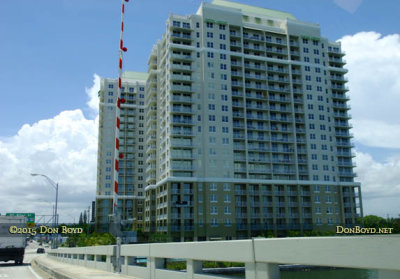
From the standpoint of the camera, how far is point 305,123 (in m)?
101

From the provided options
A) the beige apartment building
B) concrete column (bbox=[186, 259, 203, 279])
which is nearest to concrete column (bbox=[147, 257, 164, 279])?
concrete column (bbox=[186, 259, 203, 279])

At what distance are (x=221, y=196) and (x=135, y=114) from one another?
55558 millimetres

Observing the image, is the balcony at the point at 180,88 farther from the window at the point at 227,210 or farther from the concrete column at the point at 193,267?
the concrete column at the point at 193,267

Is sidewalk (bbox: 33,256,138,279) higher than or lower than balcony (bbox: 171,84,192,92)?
lower

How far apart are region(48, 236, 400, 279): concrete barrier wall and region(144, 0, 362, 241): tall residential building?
2986 inches

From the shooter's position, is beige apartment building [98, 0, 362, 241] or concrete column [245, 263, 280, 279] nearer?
concrete column [245, 263, 280, 279]

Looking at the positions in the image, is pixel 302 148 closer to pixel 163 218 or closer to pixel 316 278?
pixel 163 218

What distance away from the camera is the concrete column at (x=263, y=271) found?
Result: 697 centimetres

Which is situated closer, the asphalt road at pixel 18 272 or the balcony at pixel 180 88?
the asphalt road at pixel 18 272

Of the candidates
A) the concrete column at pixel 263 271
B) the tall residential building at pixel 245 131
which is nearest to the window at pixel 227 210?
the tall residential building at pixel 245 131

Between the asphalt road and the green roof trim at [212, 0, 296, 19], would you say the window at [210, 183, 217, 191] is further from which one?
the asphalt road

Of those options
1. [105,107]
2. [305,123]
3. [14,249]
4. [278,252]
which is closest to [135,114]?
[105,107]

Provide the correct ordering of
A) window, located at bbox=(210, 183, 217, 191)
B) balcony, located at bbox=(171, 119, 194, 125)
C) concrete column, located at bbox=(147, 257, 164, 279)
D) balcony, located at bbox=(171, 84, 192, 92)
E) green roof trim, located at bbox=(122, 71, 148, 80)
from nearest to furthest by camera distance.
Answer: concrete column, located at bbox=(147, 257, 164, 279) → window, located at bbox=(210, 183, 217, 191) → balcony, located at bbox=(171, 119, 194, 125) → balcony, located at bbox=(171, 84, 192, 92) → green roof trim, located at bbox=(122, 71, 148, 80)

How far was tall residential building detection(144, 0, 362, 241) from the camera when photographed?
3529 inches
